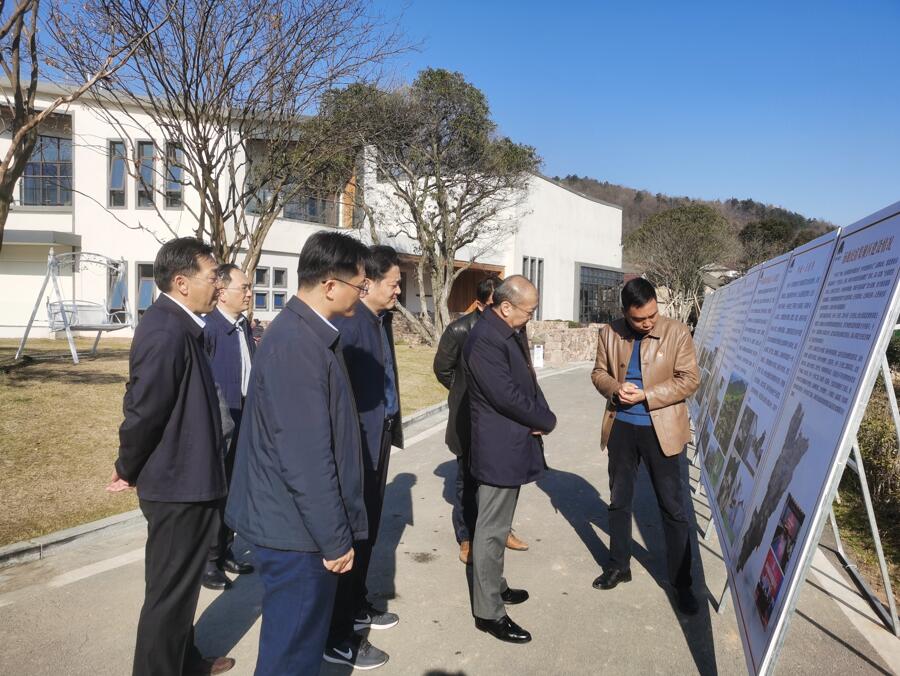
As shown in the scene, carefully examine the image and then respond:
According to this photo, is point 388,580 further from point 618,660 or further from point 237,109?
point 237,109

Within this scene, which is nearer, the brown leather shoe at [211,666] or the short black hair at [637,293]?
the brown leather shoe at [211,666]

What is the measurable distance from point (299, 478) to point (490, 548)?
67.7 inches

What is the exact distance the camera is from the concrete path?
356 centimetres

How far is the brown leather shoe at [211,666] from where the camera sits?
3355 millimetres

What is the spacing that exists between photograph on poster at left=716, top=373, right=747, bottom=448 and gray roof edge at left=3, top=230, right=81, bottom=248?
22.2 metres

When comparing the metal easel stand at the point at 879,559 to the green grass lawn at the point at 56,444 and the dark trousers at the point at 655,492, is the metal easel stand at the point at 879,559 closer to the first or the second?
the dark trousers at the point at 655,492

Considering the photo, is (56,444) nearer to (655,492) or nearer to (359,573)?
(359,573)

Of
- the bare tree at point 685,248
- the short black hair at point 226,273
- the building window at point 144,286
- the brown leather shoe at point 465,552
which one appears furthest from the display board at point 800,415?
the bare tree at point 685,248

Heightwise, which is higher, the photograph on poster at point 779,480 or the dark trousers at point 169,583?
the photograph on poster at point 779,480

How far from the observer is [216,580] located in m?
4.45

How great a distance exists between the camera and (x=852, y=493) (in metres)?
7.00

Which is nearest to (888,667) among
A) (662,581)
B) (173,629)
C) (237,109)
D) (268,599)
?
(662,581)

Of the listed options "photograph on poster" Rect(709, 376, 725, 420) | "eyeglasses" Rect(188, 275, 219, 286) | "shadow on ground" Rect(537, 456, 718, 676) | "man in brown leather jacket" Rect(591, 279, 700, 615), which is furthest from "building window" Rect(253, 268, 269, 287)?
"eyeglasses" Rect(188, 275, 219, 286)

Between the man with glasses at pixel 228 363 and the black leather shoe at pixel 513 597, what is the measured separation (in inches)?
71.1
